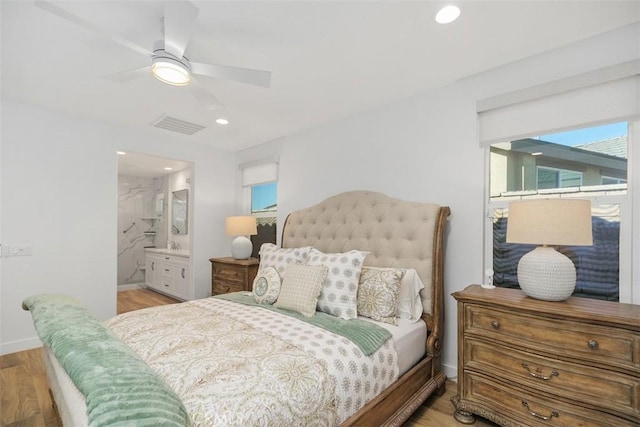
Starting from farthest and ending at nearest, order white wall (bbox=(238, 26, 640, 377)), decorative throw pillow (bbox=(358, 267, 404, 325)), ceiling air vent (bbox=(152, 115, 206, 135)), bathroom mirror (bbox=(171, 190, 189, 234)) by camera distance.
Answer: bathroom mirror (bbox=(171, 190, 189, 234)), ceiling air vent (bbox=(152, 115, 206, 135)), decorative throw pillow (bbox=(358, 267, 404, 325)), white wall (bbox=(238, 26, 640, 377))

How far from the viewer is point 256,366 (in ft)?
4.37

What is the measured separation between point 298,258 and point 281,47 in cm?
166

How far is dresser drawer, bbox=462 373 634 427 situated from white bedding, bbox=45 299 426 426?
382 mm

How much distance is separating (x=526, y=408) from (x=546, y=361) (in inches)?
12.1

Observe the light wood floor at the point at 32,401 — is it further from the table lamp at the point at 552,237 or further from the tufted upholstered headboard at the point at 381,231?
the table lamp at the point at 552,237

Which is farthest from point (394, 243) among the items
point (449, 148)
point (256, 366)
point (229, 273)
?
point (229, 273)

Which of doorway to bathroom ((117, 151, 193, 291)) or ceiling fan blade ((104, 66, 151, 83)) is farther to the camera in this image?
doorway to bathroom ((117, 151, 193, 291))

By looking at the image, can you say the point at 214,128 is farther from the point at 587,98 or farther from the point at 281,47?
the point at 587,98

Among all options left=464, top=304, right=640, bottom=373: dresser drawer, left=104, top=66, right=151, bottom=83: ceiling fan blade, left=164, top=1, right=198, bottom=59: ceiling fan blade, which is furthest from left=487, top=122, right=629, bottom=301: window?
left=104, top=66, right=151, bottom=83: ceiling fan blade

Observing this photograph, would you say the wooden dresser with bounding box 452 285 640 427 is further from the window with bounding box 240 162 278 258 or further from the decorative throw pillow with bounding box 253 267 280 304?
the window with bounding box 240 162 278 258

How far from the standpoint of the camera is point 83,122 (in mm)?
3332

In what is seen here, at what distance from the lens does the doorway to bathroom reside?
5.86 meters

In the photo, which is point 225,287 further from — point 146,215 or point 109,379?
point 146,215

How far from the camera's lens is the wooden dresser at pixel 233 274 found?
3.54 metres
